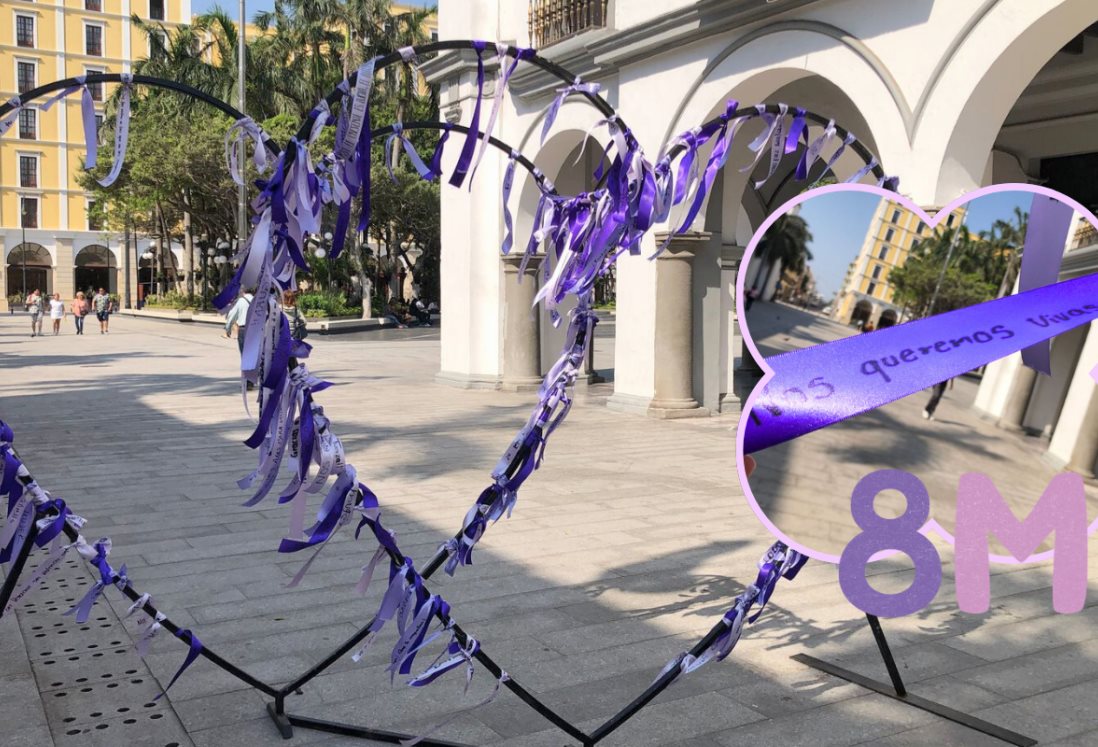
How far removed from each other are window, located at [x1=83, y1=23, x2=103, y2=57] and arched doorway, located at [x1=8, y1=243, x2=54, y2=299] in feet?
43.9

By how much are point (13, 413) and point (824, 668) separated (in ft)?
36.7

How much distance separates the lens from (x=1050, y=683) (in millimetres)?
4129

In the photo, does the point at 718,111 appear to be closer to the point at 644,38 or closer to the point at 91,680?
the point at 644,38

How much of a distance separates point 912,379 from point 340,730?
2.33 meters

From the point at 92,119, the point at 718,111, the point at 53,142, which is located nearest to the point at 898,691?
the point at 92,119

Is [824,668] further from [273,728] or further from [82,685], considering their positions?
[82,685]

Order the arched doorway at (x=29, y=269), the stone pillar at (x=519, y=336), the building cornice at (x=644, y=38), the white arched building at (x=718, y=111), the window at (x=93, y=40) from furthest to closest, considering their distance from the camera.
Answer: the window at (x=93, y=40), the arched doorway at (x=29, y=269), the stone pillar at (x=519, y=336), the building cornice at (x=644, y=38), the white arched building at (x=718, y=111)

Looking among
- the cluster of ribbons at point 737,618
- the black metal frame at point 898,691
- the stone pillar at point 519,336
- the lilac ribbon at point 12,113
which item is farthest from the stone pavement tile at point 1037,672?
the stone pillar at point 519,336

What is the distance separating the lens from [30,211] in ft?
208

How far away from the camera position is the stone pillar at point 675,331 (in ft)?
40.0

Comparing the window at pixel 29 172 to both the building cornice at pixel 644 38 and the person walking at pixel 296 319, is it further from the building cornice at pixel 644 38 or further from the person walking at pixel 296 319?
the person walking at pixel 296 319

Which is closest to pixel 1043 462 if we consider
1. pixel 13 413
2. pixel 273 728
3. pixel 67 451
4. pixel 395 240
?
pixel 273 728

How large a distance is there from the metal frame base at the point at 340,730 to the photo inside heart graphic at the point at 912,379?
4.72 feet

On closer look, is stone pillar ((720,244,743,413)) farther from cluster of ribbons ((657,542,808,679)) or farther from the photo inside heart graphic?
the photo inside heart graphic
